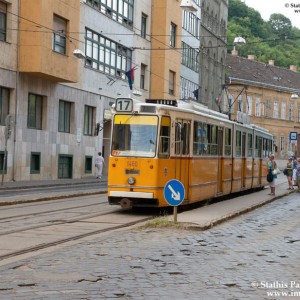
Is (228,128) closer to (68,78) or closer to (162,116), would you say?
(162,116)

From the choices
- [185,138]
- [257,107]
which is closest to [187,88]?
[257,107]

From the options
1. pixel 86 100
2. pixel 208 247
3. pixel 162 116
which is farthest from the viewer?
pixel 86 100

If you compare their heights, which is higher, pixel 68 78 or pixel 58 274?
pixel 68 78

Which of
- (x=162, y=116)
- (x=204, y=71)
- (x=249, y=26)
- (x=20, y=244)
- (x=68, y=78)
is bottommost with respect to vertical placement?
(x=20, y=244)

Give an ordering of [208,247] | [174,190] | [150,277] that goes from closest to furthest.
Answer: [150,277]
[208,247]
[174,190]

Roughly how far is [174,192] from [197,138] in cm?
563

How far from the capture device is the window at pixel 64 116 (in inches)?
1538

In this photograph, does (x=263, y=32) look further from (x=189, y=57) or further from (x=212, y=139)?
(x=212, y=139)

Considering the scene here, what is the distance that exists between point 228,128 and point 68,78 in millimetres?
14440

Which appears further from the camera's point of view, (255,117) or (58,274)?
(255,117)

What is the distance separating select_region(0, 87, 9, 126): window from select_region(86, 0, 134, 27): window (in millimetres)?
10123

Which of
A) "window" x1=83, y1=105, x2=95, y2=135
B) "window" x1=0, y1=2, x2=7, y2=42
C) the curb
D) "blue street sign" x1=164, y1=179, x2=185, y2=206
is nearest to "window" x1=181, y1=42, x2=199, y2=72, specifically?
"window" x1=83, y1=105, x2=95, y2=135

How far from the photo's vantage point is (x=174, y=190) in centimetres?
1467

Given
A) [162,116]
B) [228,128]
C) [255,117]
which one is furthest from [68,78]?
[255,117]
